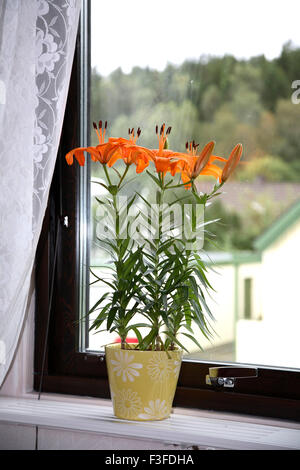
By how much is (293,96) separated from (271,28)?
185 millimetres

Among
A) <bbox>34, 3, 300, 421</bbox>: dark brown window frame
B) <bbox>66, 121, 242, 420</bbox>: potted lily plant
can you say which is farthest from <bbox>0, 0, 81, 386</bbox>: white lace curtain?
<bbox>34, 3, 300, 421</bbox>: dark brown window frame

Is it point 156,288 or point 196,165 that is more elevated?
point 196,165

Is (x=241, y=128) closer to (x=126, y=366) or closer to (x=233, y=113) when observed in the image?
(x=233, y=113)

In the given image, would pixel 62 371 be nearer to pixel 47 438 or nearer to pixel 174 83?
pixel 47 438

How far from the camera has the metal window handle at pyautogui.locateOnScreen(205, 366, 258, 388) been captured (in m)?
1.64

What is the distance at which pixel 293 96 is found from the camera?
5.44 feet

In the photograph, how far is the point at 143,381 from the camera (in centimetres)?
154

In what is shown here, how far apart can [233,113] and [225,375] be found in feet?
2.18

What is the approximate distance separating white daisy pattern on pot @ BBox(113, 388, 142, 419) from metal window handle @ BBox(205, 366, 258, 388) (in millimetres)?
199

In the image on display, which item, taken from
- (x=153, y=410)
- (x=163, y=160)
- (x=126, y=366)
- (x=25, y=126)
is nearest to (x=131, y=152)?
(x=163, y=160)

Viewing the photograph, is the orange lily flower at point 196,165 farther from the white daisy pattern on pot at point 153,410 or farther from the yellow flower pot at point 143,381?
the white daisy pattern on pot at point 153,410

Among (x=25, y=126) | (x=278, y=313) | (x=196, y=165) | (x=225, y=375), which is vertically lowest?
(x=225, y=375)

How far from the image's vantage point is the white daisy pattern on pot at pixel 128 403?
156 centimetres

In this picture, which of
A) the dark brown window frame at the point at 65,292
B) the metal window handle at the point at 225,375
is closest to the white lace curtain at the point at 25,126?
the dark brown window frame at the point at 65,292
